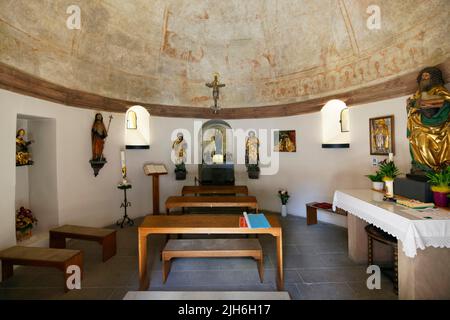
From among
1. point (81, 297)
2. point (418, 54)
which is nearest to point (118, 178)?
point (81, 297)

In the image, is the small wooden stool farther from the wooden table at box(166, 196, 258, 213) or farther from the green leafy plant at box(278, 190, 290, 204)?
the green leafy plant at box(278, 190, 290, 204)

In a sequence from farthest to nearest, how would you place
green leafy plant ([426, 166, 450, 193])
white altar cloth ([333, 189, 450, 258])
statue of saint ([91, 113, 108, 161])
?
statue of saint ([91, 113, 108, 161])
green leafy plant ([426, 166, 450, 193])
white altar cloth ([333, 189, 450, 258])

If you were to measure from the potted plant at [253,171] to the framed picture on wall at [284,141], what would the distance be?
3.10ft

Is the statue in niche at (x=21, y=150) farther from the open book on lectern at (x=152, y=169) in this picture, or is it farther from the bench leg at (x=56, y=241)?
the open book on lectern at (x=152, y=169)

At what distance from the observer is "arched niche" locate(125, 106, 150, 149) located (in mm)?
6777

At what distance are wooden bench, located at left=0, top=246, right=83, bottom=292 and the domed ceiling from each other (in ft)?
9.42

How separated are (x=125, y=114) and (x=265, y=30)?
4927mm

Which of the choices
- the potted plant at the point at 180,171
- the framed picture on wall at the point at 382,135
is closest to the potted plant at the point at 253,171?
the potted plant at the point at 180,171

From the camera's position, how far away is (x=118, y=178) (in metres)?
7.00

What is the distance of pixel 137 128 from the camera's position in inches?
297

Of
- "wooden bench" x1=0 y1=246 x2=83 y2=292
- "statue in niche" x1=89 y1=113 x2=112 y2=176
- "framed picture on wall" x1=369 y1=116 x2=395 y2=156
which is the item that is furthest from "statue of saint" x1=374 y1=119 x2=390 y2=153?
"statue in niche" x1=89 y1=113 x2=112 y2=176

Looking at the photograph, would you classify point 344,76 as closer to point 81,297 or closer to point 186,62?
point 186,62

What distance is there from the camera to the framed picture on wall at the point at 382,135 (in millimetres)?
5215

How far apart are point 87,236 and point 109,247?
0.47 m
